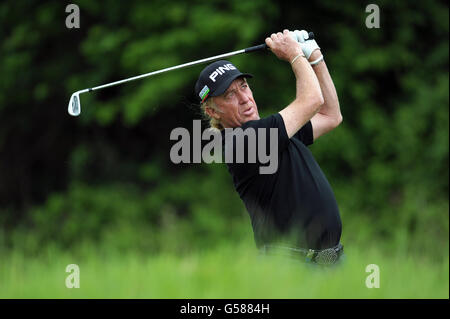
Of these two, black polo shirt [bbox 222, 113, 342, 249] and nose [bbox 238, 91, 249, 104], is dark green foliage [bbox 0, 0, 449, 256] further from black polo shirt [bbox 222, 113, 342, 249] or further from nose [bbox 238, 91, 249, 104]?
nose [bbox 238, 91, 249, 104]

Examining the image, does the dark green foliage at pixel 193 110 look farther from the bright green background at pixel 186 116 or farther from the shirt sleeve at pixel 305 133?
the shirt sleeve at pixel 305 133

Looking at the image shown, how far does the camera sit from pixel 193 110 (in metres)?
7.53

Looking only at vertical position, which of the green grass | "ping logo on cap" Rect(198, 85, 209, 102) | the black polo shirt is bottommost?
the green grass

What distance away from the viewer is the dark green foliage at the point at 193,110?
25.0 ft

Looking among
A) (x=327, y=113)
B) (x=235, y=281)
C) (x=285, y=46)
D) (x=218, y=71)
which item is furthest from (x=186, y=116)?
(x=235, y=281)

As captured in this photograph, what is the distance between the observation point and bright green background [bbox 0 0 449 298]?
7.59 meters

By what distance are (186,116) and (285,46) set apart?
593 centimetres

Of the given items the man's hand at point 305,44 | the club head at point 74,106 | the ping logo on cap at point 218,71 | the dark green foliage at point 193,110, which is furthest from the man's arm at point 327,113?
the dark green foliage at point 193,110

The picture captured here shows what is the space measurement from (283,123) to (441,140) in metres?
5.19

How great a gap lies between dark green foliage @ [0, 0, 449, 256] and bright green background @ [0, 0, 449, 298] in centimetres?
2

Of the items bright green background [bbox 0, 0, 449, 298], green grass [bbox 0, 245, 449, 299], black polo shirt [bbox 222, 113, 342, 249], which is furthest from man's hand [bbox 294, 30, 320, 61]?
bright green background [bbox 0, 0, 449, 298]

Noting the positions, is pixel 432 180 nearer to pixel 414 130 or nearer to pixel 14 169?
pixel 414 130

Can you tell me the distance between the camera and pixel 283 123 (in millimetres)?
2885

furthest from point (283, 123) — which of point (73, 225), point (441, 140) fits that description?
point (73, 225)
